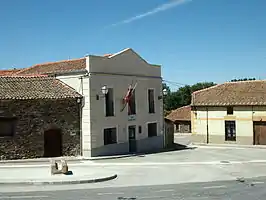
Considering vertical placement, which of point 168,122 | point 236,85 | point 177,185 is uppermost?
point 236,85

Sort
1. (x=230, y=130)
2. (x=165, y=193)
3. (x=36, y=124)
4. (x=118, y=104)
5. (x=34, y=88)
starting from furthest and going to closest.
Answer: (x=230, y=130) → (x=118, y=104) → (x=34, y=88) → (x=36, y=124) → (x=165, y=193)

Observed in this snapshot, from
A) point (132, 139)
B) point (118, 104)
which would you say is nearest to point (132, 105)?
point (118, 104)

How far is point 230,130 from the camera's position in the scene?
42.1 metres

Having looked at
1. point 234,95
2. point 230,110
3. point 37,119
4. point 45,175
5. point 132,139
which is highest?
point 234,95

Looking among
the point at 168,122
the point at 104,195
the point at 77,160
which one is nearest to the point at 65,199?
the point at 104,195

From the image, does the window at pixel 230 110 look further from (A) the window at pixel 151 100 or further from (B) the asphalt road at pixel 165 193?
(B) the asphalt road at pixel 165 193

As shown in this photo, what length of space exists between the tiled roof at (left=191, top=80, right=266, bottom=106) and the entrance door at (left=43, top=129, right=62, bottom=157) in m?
21.1

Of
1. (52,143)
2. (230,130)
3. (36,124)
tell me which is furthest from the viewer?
(230,130)

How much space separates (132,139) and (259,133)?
15.0 metres

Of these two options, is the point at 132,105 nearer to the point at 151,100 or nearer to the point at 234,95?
the point at 151,100

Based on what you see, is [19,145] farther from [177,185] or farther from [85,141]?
[177,185]

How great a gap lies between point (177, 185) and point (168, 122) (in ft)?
66.0

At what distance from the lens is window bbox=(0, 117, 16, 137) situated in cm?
2464

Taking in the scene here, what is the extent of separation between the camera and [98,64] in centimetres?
2816
